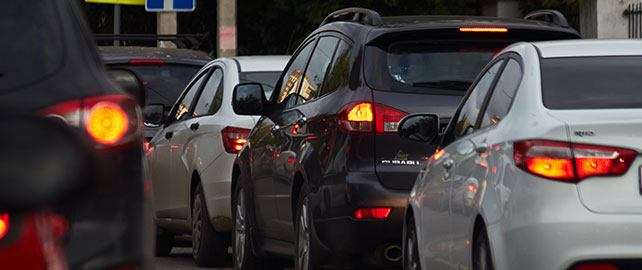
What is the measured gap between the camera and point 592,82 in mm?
5062

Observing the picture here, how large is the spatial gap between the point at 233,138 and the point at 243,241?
3.60 ft

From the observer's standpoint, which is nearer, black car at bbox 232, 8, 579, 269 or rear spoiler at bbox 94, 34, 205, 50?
black car at bbox 232, 8, 579, 269

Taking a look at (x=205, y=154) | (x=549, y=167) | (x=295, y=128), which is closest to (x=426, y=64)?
(x=295, y=128)

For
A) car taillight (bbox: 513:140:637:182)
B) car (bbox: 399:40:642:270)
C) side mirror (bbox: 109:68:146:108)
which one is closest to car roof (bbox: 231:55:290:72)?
car (bbox: 399:40:642:270)

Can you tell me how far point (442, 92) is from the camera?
276 inches

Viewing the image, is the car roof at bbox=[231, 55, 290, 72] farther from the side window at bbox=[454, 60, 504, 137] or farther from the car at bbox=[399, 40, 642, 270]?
the car at bbox=[399, 40, 642, 270]

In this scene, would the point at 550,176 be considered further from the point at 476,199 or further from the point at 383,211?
the point at 383,211

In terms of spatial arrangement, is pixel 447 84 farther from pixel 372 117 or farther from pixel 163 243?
pixel 163 243

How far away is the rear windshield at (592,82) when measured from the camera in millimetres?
4859

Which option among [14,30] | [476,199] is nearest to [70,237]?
[14,30]

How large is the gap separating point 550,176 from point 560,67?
846 millimetres

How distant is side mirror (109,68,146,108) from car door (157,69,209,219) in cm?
623

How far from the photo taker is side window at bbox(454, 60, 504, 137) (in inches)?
235

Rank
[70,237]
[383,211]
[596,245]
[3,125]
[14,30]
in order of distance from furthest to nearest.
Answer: [383,211] → [596,245] → [14,30] → [70,237] → [3,125]
